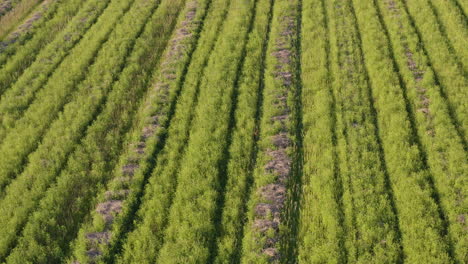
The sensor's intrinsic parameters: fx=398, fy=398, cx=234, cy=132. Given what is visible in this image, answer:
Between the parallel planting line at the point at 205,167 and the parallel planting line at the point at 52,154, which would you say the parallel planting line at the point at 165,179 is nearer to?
the parallel planting line at the point at 205,167

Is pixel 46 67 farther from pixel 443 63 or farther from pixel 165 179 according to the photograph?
pixel 443 63

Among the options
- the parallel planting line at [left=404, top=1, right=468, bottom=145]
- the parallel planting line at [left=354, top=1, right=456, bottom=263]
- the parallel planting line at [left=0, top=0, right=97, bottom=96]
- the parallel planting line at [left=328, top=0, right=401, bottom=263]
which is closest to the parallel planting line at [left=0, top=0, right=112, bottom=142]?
the parallel planting line at [left=0, top=0, right=97, bottom=96]

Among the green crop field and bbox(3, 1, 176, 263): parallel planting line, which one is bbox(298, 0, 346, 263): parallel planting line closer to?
the green crop field

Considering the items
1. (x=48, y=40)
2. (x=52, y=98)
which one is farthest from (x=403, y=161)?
(x=48, y=40)

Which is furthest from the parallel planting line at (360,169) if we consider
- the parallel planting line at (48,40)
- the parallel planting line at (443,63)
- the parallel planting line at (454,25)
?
the parallel planting line at (48,40)

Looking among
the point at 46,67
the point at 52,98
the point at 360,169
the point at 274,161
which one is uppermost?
the point at 46,67

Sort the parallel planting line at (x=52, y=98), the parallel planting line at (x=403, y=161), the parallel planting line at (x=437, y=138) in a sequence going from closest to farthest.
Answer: the parallel planting line at (x=403, y=161)
the parallel planting line at (x=437, y=138)
the parallel planting line at (x=52, y=98)
